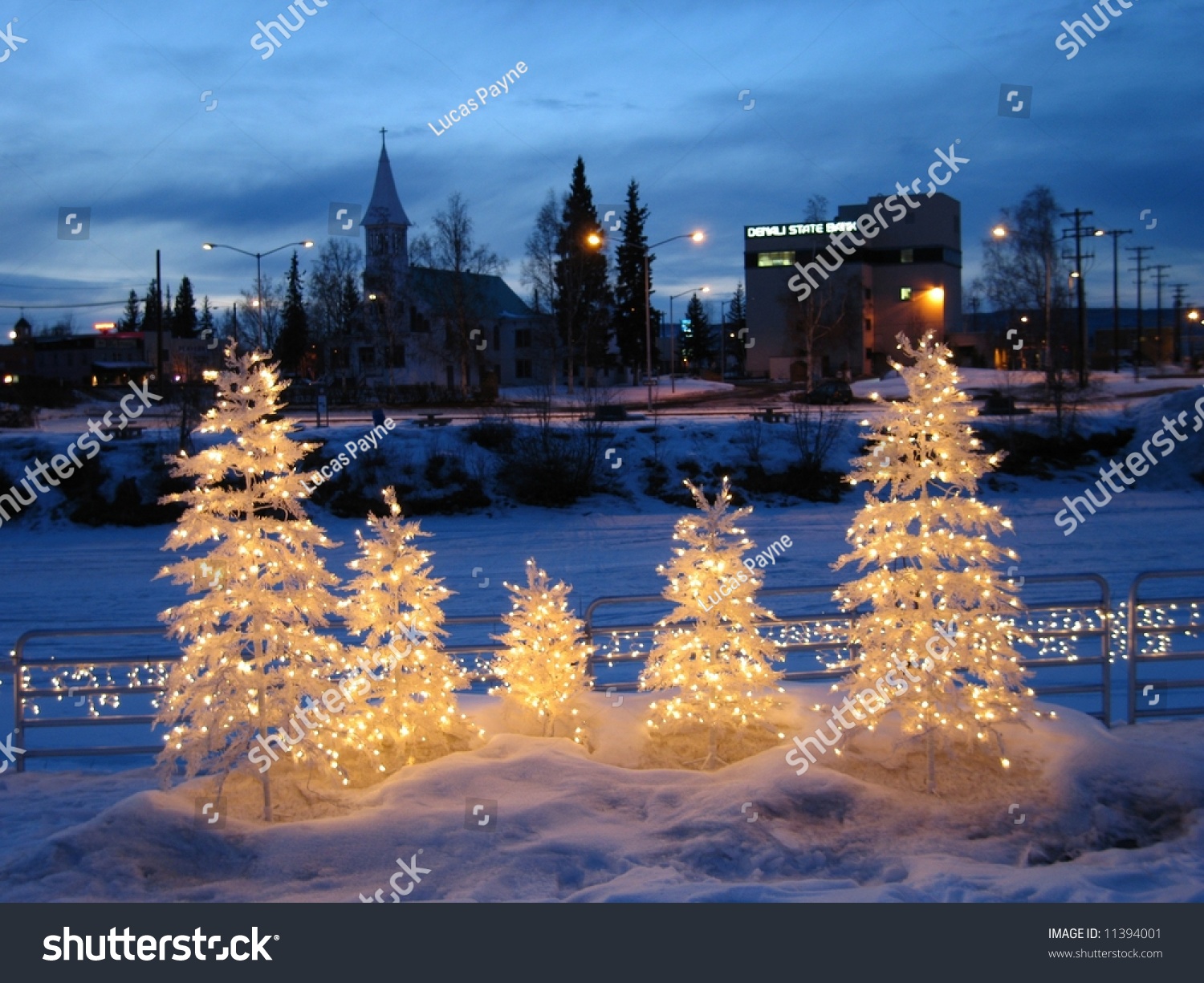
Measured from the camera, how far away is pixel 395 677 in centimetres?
862

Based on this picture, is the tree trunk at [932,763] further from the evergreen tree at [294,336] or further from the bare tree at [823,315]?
the evergreen tree at [294,336]

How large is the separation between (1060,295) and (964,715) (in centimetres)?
5953

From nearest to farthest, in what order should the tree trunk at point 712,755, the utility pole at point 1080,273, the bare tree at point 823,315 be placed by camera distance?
the tree trunk at point 712,755, the utility pole at point 1080,273, the bare tree at point 823,315

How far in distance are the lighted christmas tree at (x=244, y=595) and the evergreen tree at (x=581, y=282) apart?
58954mm

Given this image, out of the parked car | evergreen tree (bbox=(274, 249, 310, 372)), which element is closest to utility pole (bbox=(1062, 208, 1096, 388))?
the parked car

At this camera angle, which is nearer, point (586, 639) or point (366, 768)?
point (366, 768)

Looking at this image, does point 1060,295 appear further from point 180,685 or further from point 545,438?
point 180,685

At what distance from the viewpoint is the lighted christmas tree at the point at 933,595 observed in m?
8.34

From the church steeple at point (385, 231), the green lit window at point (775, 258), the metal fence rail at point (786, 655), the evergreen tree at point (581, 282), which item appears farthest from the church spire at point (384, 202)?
the metal fence rail at point (786, 655)

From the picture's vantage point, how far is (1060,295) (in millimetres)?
60688

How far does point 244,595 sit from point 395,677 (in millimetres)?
1481

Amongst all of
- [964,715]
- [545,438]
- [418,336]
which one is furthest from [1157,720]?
[418,336]

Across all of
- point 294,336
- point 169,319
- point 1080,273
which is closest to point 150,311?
point 169,319
